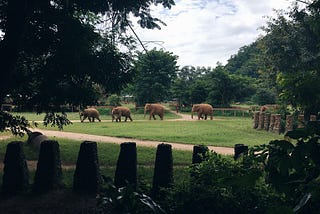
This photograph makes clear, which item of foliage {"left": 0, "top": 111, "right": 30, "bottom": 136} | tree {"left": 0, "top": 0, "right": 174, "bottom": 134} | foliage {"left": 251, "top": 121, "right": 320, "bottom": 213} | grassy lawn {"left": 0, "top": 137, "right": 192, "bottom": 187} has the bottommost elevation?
grassy lawn {"left": 0, "top": 137, "right": 192, "bottom": 187}

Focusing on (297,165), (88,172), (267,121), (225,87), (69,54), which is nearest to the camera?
(297,165)

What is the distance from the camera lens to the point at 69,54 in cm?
788

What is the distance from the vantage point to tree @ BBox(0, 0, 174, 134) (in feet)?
26.4

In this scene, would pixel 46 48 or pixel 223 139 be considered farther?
pixel 223 139

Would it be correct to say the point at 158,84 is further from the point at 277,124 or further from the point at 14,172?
the point at 14,172

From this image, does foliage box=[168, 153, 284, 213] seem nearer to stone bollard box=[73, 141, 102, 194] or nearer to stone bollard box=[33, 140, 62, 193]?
stone bollard box=[73, 141, 102, 194]

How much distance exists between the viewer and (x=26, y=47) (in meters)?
8.05

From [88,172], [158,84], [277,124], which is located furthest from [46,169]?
[158,84]

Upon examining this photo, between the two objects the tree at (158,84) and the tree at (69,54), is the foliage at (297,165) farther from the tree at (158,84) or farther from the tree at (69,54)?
the tree at (158,84)

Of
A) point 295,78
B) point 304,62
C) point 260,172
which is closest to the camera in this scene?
point 260,172

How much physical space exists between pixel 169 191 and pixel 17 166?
1.76 metres

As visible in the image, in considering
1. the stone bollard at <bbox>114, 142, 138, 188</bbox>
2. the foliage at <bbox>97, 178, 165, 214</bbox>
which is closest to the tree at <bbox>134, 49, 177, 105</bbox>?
the stone bollard at <bbox>114, 142, 138, 188</bbox>

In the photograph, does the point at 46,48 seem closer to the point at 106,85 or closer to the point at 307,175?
the point at 106,85

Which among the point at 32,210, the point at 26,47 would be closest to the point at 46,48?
the point at 26,47
